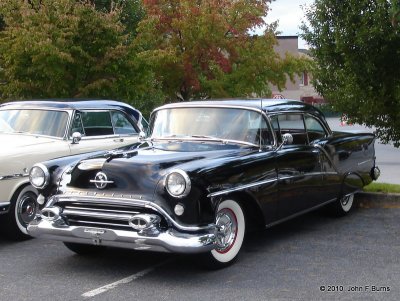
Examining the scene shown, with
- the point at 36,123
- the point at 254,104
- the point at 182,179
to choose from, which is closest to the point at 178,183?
the point at 182,179

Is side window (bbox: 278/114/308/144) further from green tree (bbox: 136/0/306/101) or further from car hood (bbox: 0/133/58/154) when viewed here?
green tree (bbox: 136/0/306/101)

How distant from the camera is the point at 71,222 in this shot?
18.4ft

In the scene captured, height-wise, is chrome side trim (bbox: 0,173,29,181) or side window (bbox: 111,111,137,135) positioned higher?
side window (bbox: 111,111,137,135)

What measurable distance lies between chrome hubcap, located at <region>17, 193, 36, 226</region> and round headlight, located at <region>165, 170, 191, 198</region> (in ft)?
8.66

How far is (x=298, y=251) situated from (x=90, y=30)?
8.03 meters

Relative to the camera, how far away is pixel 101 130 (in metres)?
8.81

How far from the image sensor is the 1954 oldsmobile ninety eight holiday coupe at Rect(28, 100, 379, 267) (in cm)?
527

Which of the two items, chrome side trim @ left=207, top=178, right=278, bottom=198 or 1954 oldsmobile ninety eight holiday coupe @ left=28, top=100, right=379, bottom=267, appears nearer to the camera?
1954 oldsmobile ninety eight holiday coupe @ left=28, top=100, right=379, bottom=267

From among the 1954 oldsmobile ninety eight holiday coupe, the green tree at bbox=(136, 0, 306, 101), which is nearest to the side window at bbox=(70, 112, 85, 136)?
the 1954 oldsmobile ninety eight holiday coupe

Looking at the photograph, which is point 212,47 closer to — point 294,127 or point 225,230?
point 294,127

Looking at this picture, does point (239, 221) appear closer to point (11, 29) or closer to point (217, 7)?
point (11, 29)

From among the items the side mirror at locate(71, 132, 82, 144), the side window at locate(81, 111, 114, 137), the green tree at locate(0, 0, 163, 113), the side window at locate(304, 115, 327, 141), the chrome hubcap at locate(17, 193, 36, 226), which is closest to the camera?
the chrome hubcap at locate(17, 193, 36, 226)

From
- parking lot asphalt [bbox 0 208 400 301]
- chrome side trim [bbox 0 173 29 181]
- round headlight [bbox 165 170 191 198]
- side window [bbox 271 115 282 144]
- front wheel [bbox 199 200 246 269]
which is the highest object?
side window [bbox 271 115 282 144]

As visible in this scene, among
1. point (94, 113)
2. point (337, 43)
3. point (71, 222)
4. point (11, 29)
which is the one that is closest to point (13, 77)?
point (11, 29)
